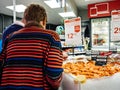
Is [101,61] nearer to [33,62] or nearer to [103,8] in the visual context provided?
[33,62]

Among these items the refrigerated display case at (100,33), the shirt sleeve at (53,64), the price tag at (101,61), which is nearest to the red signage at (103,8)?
the refrigerated display case at (100,33)

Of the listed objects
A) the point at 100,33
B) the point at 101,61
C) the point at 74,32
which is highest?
the point at 100,33

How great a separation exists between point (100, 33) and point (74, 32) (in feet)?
18.3

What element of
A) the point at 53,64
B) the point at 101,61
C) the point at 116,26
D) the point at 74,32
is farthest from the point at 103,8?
the point at 53,64

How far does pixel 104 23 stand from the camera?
30.0 feet

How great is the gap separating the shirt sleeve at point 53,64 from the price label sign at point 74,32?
6.75 ft

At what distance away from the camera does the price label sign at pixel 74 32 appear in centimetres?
371

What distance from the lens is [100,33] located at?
916 centimetres

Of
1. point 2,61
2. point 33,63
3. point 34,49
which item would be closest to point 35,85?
point 33,63

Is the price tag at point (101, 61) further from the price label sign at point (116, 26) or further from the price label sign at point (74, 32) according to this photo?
the price label sign at point (74, 32)

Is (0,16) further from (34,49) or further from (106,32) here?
(34,49)

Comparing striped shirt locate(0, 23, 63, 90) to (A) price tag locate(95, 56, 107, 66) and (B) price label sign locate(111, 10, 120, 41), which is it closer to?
(A) price tag locate(95, 56, 107, 66)

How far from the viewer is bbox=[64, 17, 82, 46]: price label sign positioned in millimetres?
3713

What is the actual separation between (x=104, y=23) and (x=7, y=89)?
26.1 ft
